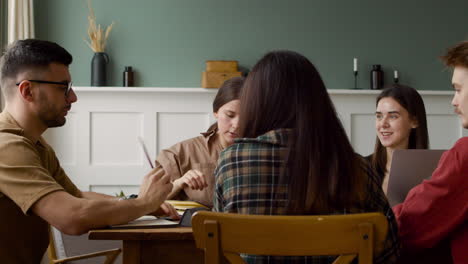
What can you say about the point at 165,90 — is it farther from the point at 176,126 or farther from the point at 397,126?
the point at 397,126

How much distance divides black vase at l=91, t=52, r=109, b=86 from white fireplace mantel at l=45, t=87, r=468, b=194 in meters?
0.08

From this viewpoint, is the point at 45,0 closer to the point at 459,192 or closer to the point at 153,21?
the point at 153,21

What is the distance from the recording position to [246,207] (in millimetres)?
1350

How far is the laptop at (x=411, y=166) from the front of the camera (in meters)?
1.84

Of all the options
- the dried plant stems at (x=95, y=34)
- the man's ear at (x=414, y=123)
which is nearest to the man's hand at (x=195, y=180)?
the man's ear at (x=414, y=123)

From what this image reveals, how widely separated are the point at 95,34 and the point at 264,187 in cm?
342

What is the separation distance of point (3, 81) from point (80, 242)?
87cm

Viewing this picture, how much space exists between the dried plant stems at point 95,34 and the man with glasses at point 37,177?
2509mm

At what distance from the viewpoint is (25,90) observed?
1828mm

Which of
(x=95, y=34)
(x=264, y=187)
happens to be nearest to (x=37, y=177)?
(x=264, y=187)

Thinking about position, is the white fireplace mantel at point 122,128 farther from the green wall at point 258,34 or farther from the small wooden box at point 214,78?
the green wall at point 258,34

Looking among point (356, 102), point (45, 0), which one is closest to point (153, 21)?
point (45, 0)

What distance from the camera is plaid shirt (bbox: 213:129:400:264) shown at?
1.33m

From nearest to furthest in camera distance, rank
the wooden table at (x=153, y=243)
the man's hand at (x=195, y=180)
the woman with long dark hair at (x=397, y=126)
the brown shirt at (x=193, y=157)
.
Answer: the wooden table at (x=153, y=243) → the man's hand at (x=195, y=180) → the brown shirt at (x=193, y=157) → the woman with long dark hair at (x=397, y=126)
